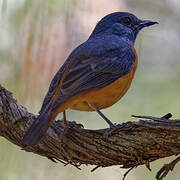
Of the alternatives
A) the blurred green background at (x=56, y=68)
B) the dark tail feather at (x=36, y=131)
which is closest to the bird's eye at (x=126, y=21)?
the blurred green background at (x=56, y=68)

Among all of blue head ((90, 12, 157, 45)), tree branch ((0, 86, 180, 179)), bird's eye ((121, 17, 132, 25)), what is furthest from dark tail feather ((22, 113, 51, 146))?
bird's eye ((121, 17, 132, 25))

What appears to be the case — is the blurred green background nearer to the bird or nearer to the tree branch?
the bird

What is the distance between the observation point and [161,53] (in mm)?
6266

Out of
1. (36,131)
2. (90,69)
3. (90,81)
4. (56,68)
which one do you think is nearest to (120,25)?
(56,68)

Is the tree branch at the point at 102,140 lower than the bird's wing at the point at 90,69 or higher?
lower

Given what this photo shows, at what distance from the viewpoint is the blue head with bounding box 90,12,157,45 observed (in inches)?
221

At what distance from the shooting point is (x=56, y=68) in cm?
567

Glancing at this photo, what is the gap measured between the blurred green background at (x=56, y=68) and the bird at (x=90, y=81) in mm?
639

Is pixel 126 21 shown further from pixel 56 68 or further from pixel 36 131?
pixel 36 131

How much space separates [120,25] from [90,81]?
4.80 ft

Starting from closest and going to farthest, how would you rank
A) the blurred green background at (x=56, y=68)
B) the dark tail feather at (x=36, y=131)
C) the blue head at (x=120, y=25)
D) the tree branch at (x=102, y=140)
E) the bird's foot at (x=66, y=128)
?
the tree branch at (x=102, y=140)
the dark tail feather at (x=36, y=131)
the bird's foot at (x=66, y=128)
the blurred green background at (x=56, y=68)
the blue head at (x=120, y=25)

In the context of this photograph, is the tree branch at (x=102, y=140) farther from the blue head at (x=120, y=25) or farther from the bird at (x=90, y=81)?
the blue head at (x=120, y=25)

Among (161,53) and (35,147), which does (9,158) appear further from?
(161,53)

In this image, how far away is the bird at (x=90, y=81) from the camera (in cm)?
403
